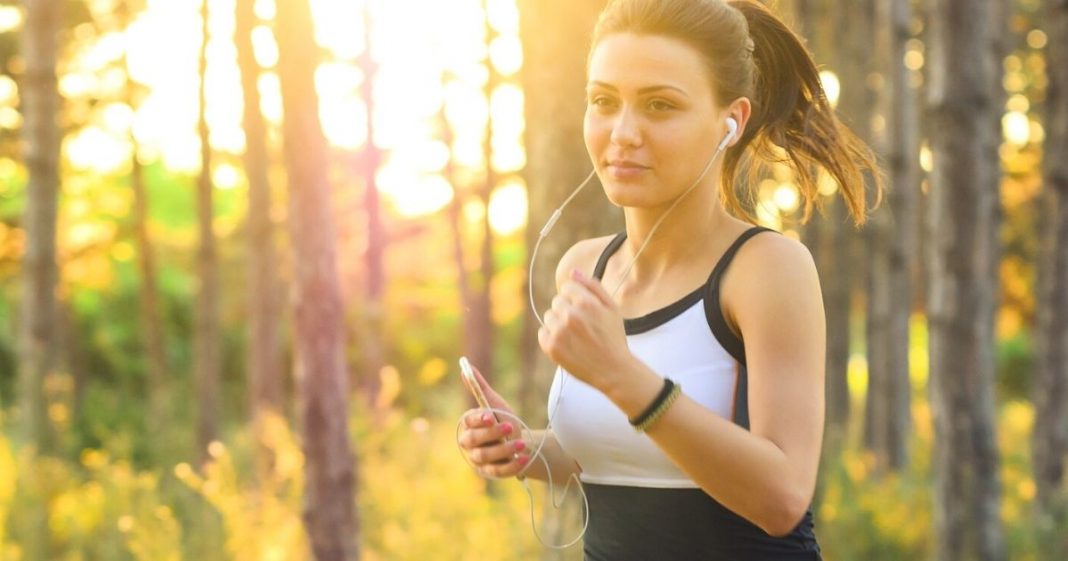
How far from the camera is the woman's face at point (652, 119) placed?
2453mm

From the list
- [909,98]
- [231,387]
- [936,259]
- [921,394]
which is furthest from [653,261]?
[921,394]

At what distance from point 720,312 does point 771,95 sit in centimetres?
60

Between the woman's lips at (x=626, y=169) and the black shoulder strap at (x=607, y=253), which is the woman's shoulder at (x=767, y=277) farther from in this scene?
the black shoulder strap at (x=607, y=253)

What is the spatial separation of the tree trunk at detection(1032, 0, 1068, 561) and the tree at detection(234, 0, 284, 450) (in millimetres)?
5799

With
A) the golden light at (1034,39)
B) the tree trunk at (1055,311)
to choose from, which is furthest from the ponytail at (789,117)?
the golden light at (1034,39)

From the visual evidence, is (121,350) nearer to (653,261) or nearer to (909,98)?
(909,98)

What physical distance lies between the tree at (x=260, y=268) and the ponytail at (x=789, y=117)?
8.05 metres

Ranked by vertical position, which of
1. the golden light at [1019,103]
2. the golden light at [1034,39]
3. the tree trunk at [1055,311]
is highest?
the golden light at [1034,39]

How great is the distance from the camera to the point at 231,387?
28.2 metres

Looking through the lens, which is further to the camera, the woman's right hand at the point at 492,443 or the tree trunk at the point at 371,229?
the tree trunk at the point at 371,229

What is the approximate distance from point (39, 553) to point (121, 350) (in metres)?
20.8

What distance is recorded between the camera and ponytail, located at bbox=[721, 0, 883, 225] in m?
2.74

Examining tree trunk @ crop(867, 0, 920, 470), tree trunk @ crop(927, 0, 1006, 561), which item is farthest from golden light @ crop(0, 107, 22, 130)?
tree trunk @ crop(927, 0, 1006, 561)

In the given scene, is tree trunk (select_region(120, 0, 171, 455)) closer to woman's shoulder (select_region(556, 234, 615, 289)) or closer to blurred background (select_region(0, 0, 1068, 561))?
blurred background (select_region(0, 0, 1068, 561))
